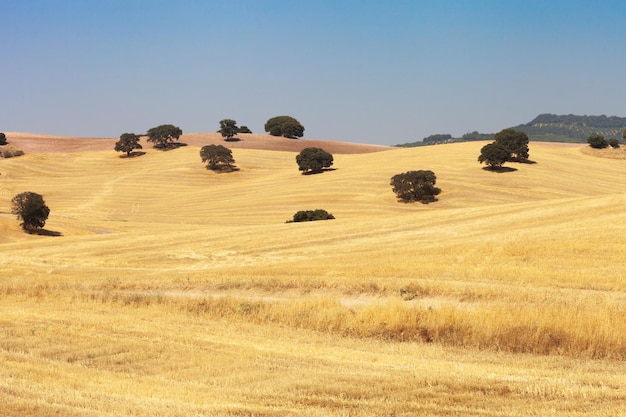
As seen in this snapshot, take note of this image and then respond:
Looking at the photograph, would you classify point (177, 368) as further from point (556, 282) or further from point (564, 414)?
point (556, 282)

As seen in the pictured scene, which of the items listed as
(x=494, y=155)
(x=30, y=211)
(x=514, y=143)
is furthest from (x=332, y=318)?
(x=514, y=143)

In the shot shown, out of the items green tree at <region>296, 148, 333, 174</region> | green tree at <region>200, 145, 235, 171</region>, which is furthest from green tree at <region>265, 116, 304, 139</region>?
green tree at <region>296, 148, 333, 174</region>

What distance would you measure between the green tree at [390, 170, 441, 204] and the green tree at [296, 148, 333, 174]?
27.9 m

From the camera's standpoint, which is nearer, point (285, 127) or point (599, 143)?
point (599, 143)

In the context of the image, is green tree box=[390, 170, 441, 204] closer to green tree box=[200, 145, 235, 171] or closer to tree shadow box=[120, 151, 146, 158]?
green tree box=[200, 145, 235, 171]

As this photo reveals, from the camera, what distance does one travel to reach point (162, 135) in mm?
139500

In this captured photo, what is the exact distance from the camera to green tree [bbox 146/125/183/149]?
139750 millimetres

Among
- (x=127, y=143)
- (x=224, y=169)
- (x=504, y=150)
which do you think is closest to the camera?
(x=504, y=150)

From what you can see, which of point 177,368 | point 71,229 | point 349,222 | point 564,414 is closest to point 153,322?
point 177,368

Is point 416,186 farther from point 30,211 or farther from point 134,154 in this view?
point 134,154

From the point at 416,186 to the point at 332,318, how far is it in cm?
5708

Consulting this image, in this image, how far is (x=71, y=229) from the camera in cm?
6209

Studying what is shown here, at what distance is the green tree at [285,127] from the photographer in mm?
168625

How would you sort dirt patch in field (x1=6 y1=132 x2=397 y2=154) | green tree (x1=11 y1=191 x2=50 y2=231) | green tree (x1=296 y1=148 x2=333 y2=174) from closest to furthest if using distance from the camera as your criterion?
green tree (x1=11 y1=191 x2=50 y2=231), green tree (x1=296 y1=148 x2=333 y2=174), dirt patch in field (x1=6 y1=132 x2=397 y2=154)
